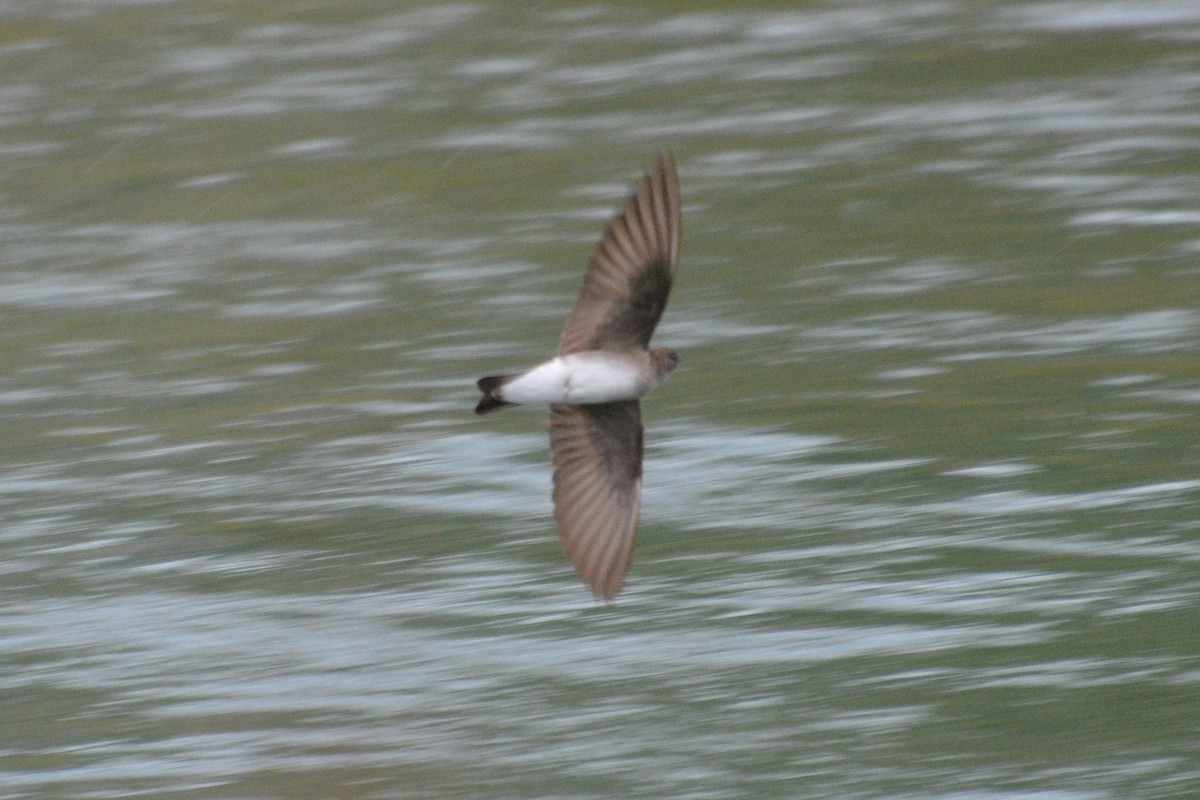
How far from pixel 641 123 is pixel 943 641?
5252mm

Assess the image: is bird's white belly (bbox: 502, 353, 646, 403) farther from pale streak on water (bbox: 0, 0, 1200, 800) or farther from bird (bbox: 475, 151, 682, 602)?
pale streak on water (bbox: 0, 0, 1200, 800)

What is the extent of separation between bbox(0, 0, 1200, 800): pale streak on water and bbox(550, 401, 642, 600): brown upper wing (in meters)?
0.41

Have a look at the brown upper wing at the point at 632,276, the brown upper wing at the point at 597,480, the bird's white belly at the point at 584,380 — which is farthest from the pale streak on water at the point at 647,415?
the brown upper wing at the point at 632,276

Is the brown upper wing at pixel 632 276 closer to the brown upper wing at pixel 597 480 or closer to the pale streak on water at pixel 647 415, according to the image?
the brown upper wing at pixel 597 480

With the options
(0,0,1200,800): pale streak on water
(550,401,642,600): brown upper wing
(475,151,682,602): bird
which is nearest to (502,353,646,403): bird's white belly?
(475,151,682,602): bird

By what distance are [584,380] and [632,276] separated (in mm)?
207

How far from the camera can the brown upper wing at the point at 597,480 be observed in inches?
188

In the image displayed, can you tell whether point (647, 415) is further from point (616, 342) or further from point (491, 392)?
point (491, 392)

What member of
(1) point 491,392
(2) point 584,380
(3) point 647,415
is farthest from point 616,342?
(3) point 647,415

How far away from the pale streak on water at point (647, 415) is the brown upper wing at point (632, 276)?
0.82m

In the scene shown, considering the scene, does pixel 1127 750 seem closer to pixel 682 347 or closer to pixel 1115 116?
pixel 682 347

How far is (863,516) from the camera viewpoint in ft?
20.1

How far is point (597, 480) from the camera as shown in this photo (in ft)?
15.8

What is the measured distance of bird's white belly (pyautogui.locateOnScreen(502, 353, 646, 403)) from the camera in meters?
4.55
